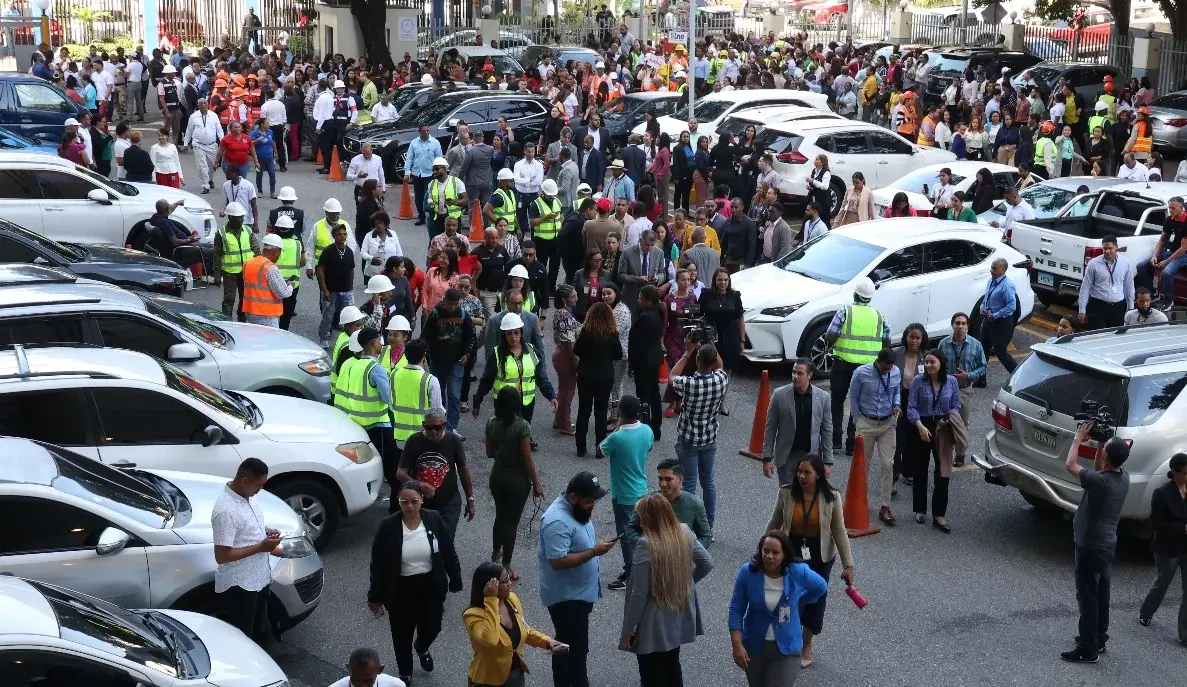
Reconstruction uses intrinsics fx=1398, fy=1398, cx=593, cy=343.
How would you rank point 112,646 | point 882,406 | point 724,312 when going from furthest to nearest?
1. point 724,312
2. point 882,406
3. point 112,646

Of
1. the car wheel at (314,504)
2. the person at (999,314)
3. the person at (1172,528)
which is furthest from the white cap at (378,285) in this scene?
the person at (1172,528)

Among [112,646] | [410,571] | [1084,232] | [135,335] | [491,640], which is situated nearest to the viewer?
[112,646]

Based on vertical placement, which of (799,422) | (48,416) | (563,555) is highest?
(48,416)

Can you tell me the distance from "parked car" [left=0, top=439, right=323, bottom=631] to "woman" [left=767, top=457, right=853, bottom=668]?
2966 mm

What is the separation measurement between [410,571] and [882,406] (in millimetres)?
4703

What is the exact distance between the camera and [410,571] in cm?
800

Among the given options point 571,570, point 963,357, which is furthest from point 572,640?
point 963,357

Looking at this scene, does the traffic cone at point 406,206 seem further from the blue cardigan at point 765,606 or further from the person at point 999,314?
the blue cardigan at point 765,606

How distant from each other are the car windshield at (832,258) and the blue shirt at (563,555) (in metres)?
7.78

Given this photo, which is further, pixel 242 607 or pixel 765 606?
pixel 242 607

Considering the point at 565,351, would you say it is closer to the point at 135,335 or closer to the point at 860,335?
the point at 860,335

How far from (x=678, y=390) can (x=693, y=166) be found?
12.0m

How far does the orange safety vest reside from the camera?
13.8m

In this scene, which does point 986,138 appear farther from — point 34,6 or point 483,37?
point 34,6
